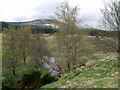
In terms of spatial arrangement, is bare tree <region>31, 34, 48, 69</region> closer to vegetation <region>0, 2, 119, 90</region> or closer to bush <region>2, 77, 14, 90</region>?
vegetation <region>0, 2, 119, 90</region>

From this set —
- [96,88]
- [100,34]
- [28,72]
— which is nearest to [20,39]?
[28,72]

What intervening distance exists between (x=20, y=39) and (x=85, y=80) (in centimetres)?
3574

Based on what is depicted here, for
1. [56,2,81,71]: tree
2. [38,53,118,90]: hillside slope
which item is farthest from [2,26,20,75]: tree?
[38,53,118,90]: hillside slope

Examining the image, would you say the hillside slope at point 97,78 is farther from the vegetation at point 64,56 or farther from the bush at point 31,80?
the bush at point 31,80

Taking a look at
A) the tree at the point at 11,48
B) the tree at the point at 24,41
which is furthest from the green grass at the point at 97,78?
the tree at the point at 24,41

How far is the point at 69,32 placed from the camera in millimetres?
48438

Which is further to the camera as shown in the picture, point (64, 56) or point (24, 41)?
point (24, 41)

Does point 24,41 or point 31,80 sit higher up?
point 24,41

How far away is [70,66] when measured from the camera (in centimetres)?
4947

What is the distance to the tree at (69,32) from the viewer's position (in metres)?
47.7

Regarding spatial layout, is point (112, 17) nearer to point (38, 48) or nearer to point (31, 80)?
point (31, 80)

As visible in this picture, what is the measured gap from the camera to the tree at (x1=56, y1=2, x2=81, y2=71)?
47.7 m

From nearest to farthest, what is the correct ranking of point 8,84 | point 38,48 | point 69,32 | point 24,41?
point 8,84, point 69,32, point 38,48, point 24,41

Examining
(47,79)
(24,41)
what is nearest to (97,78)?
(47,79)
